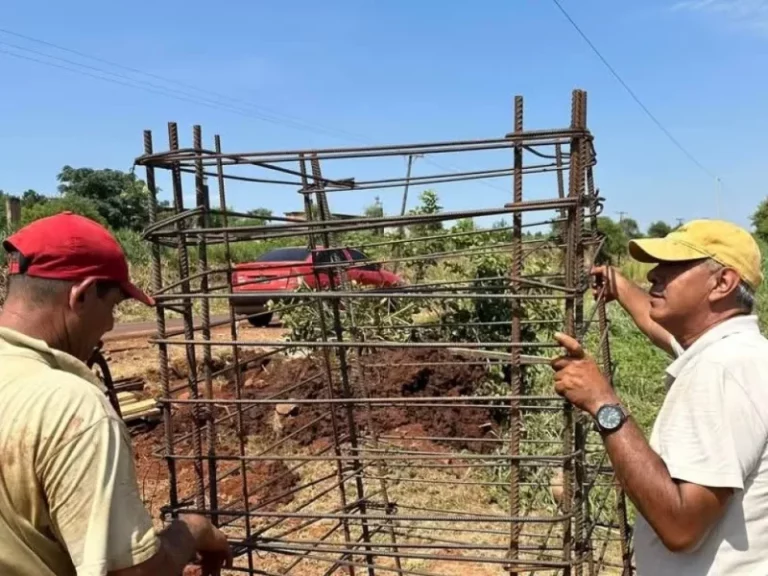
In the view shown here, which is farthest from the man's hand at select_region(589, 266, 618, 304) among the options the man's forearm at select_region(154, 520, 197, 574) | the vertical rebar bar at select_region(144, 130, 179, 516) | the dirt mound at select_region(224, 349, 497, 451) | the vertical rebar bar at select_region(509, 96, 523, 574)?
the dirt mound at select_region(224, 349, 497, 451)

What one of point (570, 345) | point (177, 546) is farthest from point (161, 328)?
point (570, 345)

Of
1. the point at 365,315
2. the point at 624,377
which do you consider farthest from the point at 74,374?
the point at 624,377

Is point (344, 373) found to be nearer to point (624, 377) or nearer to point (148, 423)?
point (148, 423)

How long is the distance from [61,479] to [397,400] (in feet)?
3.97

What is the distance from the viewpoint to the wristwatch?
1.96 meters

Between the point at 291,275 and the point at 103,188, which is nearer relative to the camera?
the point at 291,275

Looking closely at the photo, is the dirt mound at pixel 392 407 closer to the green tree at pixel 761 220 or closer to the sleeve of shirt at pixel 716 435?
the sleeve of shirt at pixel 716 435

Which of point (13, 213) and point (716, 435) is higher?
point (13, 213)

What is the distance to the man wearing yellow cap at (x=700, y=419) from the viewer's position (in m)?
1.82

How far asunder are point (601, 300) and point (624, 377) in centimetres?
578

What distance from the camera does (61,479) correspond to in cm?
155

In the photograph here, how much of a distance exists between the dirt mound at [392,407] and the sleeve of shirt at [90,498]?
4.66m

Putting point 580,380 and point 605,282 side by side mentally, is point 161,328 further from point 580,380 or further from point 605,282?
point 605,282

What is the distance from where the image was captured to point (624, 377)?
8320 millimetres
